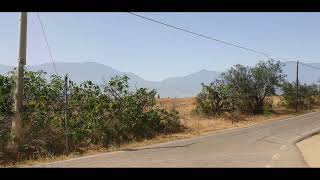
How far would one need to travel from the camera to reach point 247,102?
41.2m

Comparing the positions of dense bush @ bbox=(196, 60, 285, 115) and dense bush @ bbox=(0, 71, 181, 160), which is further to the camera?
dense bush @ bbox=(196, 60, 285, 115)

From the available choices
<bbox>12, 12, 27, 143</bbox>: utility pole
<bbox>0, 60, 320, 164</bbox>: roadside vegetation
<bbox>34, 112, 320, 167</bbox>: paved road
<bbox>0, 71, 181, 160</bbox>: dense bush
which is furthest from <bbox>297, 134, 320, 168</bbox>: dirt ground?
<bbox>12, 12, 27, 143</bbox>: utility pole

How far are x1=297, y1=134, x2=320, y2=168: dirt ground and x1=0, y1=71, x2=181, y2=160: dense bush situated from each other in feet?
24.9

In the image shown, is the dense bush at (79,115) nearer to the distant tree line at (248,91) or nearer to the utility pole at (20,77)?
the utility pole at (20,77)

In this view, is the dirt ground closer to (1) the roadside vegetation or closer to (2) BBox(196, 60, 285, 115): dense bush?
(1) the roadside vegetation

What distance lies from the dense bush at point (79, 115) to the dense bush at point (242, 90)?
11225 millimetres

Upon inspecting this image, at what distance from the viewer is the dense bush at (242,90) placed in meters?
35.8

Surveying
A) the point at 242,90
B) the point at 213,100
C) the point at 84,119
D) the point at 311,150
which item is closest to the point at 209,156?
the point at 311,150

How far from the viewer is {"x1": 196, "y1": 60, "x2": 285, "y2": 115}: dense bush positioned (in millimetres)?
35844

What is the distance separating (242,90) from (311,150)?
2713cm

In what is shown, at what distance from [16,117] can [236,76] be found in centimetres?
2992
